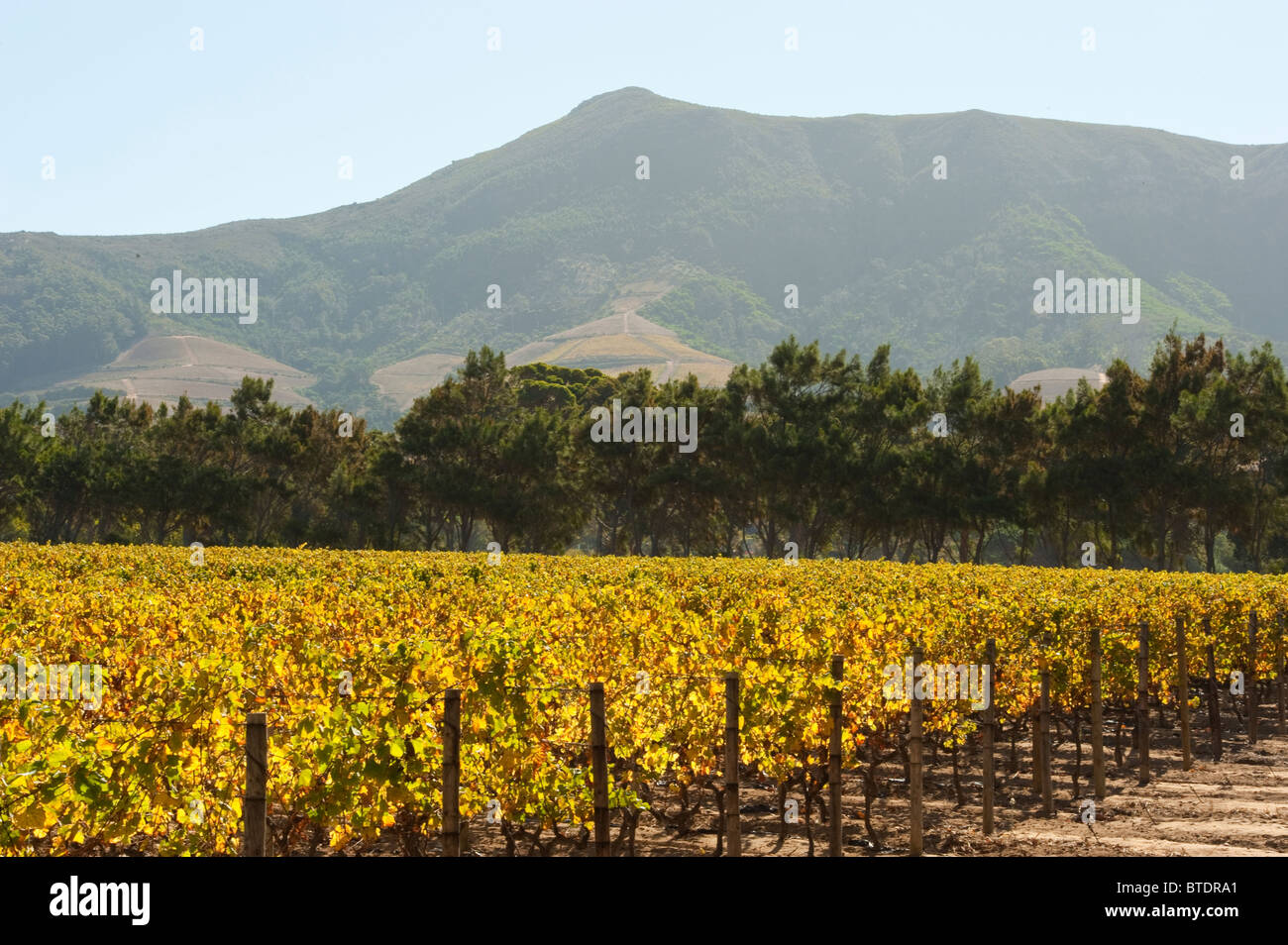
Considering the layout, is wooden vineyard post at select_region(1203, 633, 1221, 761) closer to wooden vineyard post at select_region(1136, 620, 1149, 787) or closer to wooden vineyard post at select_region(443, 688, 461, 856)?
wooden vineyard post at select_region(1136, 620, 1149, 787)

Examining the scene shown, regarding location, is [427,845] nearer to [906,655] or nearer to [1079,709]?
[906,655]

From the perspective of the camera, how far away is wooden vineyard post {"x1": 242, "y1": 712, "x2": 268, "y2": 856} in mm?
5605

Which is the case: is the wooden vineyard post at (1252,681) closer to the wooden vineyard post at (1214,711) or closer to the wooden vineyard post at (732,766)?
the wooden vineyard post at (1214,711)

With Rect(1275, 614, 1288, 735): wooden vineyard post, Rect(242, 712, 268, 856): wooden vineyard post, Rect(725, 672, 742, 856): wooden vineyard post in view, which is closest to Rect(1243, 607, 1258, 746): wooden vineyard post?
Rect(1275, 614, 1288, 735): wooden vineyard post

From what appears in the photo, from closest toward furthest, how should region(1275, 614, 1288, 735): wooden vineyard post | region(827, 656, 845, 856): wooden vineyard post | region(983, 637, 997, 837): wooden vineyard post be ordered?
region(827, 656, 845, 856): wooden vineyard post < region(983, 637, 997, 837): wooden vineyard post < region(1275, 614, 1288, 735): wooden vineyard post

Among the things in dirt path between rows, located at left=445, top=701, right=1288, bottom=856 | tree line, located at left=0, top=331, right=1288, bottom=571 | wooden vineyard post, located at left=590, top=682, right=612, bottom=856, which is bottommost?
dirt path between rows, located at left=445, top=701, right=1288, bottom=856

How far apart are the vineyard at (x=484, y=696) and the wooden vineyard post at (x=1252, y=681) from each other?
22 centimetres

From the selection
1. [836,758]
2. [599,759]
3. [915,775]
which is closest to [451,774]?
[599,759]

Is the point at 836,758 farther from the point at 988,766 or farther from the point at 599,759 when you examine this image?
the point at 599,759

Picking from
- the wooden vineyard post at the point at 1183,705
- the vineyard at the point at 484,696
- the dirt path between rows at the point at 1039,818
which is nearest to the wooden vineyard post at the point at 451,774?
the vineyard at the point at 484,696

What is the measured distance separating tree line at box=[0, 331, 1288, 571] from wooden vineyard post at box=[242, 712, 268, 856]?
4883 cm

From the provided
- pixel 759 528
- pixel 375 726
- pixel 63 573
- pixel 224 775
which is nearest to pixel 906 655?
pixel 375 726

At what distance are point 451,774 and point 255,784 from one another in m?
1.39

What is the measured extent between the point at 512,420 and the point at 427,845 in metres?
60.2
